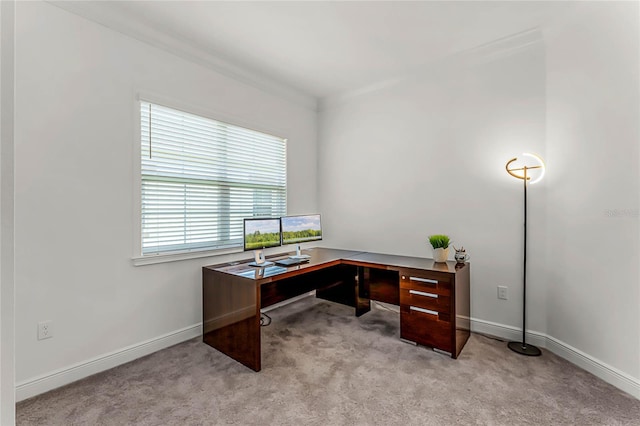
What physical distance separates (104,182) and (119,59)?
3.04 ft

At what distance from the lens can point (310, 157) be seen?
3.92m

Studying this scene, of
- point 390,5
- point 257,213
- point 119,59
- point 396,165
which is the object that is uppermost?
point 390,5

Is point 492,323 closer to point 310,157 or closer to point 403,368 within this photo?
point 403,368

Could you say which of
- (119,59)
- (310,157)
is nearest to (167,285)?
(119,59)

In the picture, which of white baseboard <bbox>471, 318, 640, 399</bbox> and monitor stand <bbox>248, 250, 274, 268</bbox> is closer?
white baseboard <bbox>471, 318, 640, 399</bbox>

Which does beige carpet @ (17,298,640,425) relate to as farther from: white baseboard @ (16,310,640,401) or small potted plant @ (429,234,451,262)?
small potted plant @ (429,234,451,262)

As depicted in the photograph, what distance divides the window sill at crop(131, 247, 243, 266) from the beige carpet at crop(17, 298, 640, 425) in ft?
2.41

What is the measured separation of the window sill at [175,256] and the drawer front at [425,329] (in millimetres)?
1711

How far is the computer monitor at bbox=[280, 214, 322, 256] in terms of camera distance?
2.78m

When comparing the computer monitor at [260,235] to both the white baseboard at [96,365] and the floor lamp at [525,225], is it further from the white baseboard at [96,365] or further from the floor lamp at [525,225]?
the floor lamp at [525,225]

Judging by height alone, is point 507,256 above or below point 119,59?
below

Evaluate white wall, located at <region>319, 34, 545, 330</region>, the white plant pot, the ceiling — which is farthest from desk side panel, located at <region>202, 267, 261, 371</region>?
the ceiling

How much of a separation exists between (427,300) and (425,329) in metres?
0.24

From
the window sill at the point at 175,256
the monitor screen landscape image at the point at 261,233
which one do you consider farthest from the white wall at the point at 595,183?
the window sill at the point at 175,256
